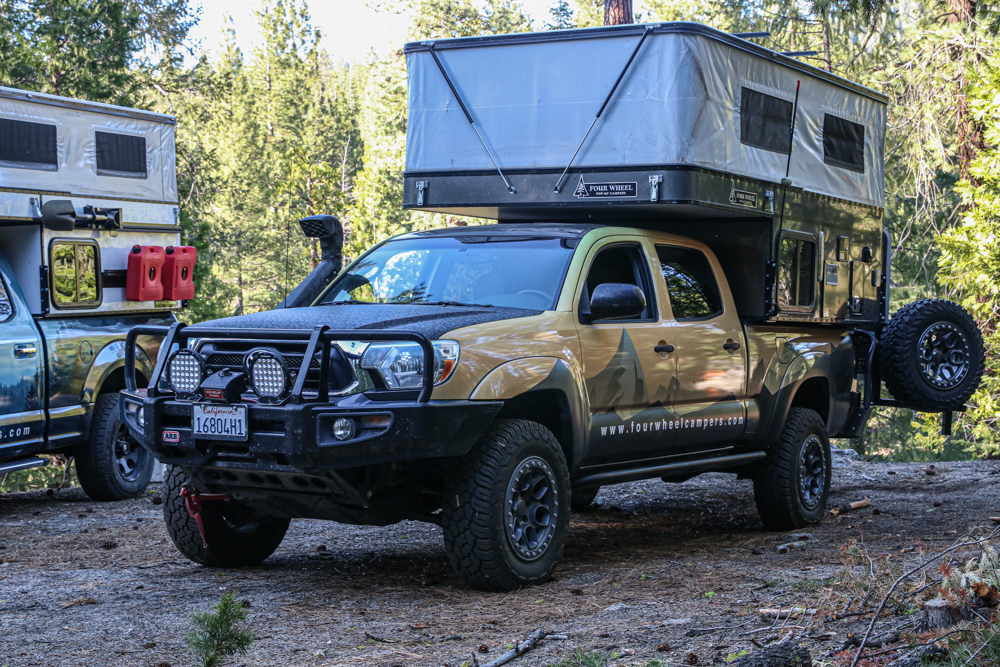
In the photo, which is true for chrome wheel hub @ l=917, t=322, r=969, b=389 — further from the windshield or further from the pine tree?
the pine tree

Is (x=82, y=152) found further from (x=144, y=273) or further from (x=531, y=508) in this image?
(x=531, y=508)

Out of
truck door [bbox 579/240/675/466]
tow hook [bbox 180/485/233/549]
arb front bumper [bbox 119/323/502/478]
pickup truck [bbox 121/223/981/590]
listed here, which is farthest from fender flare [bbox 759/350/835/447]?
tow hook [bbox 180/485/233/549]

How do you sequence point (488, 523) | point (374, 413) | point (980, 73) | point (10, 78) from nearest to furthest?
point (374, 413) → point (488, 523) → point (980, 73) → point (10, 78)

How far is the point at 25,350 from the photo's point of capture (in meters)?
8.53

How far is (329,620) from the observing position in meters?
5.20

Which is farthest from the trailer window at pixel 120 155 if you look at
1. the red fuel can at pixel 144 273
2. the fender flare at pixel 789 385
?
the fender flare at pixel 789 385

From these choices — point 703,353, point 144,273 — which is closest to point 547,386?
point 703,353

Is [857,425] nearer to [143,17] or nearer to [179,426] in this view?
[179,426]

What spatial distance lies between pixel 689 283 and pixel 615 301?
1.42m

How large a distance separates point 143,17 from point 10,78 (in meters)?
9.61

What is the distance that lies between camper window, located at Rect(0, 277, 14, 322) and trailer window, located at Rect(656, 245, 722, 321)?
5.10m

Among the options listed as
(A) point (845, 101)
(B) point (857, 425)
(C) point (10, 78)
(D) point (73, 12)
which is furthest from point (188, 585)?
(D) point (73, 12)

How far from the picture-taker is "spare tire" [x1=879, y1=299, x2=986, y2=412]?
8773mm

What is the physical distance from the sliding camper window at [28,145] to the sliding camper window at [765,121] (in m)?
5.66
